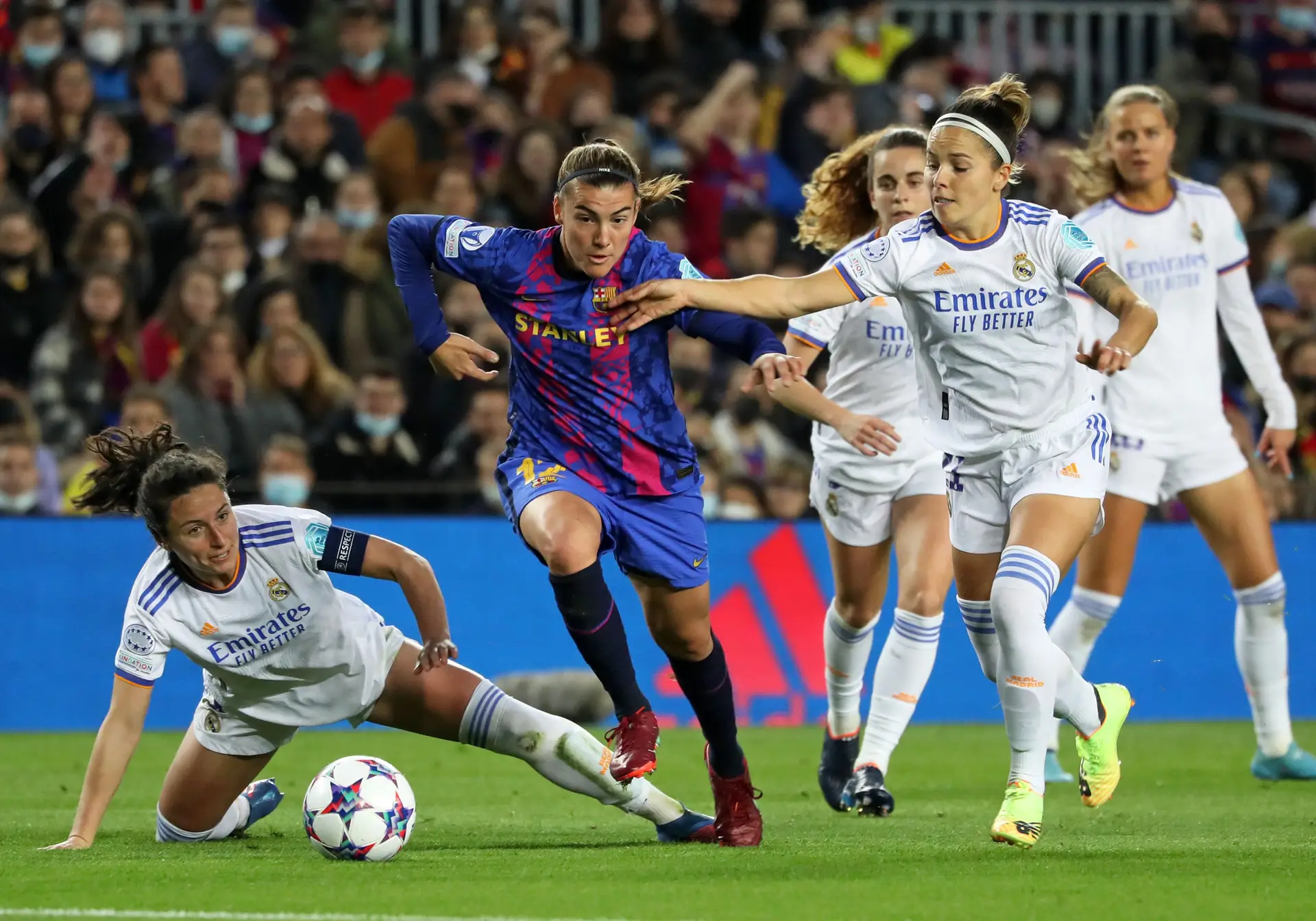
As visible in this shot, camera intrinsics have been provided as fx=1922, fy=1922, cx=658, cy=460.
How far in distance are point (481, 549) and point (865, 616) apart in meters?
4.15

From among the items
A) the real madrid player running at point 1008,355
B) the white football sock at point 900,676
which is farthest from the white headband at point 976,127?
the white football sock at point 900,676

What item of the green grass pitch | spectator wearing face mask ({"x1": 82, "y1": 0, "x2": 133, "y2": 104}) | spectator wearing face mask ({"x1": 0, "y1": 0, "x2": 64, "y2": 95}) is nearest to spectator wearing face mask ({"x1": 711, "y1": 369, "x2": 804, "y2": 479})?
the green grass pitch

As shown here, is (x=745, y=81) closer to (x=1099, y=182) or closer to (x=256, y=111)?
A: (x=256, y=111)

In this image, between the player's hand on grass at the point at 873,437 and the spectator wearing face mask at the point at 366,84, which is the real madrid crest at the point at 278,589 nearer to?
the player's hand on grass at the point at 873,437

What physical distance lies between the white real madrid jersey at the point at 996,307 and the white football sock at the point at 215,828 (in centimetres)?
283

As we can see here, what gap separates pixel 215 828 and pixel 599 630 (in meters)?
1.71

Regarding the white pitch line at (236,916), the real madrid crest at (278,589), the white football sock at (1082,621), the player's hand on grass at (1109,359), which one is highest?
the player's hand on grass at (1109,359)

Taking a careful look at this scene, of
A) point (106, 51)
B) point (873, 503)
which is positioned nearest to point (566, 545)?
point (873, 503)

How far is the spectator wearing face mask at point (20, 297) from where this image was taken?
12.5 metres

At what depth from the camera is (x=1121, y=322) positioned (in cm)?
571

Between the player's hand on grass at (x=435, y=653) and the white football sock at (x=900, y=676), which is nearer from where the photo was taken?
the player's hand on grass at (x=435, y=653)

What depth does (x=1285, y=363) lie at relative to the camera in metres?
12.4

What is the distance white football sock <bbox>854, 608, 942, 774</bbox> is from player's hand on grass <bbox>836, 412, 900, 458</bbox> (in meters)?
1.63

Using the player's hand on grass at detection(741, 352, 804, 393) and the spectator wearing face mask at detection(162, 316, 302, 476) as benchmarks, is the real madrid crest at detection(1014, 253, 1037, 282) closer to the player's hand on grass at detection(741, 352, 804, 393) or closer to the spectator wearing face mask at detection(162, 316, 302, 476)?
the player's hand on grass at detection(741, 352, 804, 393)
